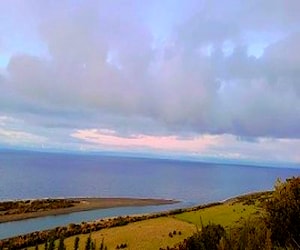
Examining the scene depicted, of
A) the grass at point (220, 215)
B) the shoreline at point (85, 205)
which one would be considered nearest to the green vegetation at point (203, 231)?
the grass at point (220, 215)

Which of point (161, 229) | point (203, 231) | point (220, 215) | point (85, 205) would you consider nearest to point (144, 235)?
point (161, 229)

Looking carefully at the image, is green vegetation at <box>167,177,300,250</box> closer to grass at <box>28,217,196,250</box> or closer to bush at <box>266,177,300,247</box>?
bush at <box>266,177,300,247</box>

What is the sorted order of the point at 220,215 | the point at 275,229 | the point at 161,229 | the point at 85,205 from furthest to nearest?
the point at 85,205 < the point at 220,215 < the point at 161,229 < the point at 275,229

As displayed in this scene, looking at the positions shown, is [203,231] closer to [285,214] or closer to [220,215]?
[285,214]

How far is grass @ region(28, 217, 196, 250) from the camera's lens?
1448 inches

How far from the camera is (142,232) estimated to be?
42781 millimetres

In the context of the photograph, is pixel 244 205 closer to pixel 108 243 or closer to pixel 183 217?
pixel 183 217

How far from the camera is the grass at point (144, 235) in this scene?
121 ft

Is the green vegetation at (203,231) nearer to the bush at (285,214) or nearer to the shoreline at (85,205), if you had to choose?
the bush at (285,214)

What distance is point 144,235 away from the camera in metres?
41.1

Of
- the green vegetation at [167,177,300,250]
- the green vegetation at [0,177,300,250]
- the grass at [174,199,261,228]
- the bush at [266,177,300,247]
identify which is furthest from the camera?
the grass at [174,199,261,228]

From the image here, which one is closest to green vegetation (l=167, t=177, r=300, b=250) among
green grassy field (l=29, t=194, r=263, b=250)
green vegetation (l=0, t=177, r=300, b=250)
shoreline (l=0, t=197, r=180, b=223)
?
green vegetation (l=0, t=177, r=300, b=250)

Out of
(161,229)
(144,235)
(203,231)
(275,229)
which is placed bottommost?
(144,235)

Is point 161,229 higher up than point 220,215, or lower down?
lower down
